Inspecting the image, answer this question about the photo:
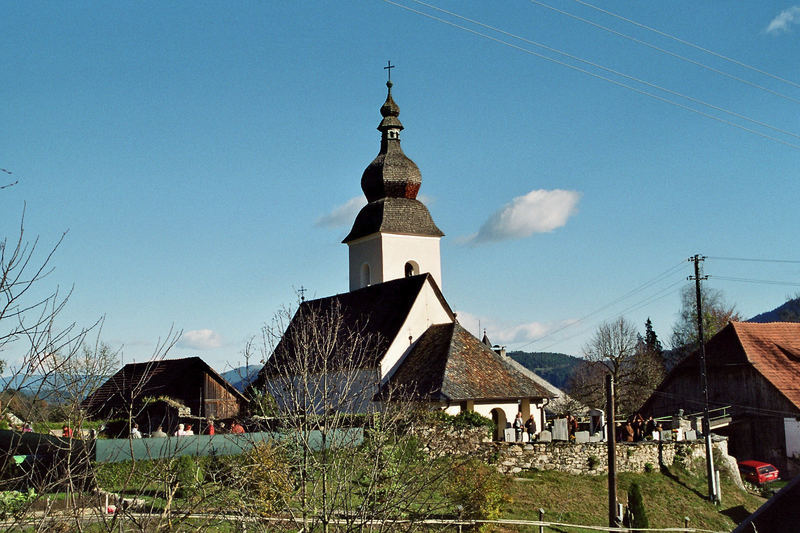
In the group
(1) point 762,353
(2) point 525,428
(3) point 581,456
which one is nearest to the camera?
(3) point 581,456

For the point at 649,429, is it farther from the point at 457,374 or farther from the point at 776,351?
the point at 776,351

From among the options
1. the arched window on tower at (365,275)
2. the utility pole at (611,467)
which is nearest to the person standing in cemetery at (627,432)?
the utility pole at (611,467)

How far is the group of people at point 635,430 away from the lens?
33438 millimetres

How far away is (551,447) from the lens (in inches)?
A: 1176

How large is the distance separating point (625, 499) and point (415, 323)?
1408 centimetres

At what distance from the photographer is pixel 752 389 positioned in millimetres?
42906

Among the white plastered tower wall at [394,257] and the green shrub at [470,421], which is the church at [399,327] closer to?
the white plastered tower wall at [394,257]

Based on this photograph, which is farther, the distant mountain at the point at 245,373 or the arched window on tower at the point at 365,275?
the arched window on tower at the point at 365,275

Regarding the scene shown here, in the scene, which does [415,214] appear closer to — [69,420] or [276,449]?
[276,449]

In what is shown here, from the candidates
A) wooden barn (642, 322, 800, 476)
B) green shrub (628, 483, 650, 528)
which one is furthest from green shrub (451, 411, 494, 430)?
wooden barn (642, 322, 800, 476)

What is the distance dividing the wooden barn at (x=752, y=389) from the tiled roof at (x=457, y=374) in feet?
42.6

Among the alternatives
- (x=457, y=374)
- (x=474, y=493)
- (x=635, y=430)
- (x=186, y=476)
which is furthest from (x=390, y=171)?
(x=186, y=476)

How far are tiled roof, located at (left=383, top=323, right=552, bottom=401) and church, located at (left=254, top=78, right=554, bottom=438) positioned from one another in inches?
2.1

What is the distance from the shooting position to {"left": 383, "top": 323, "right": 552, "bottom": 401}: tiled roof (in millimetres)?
32781
